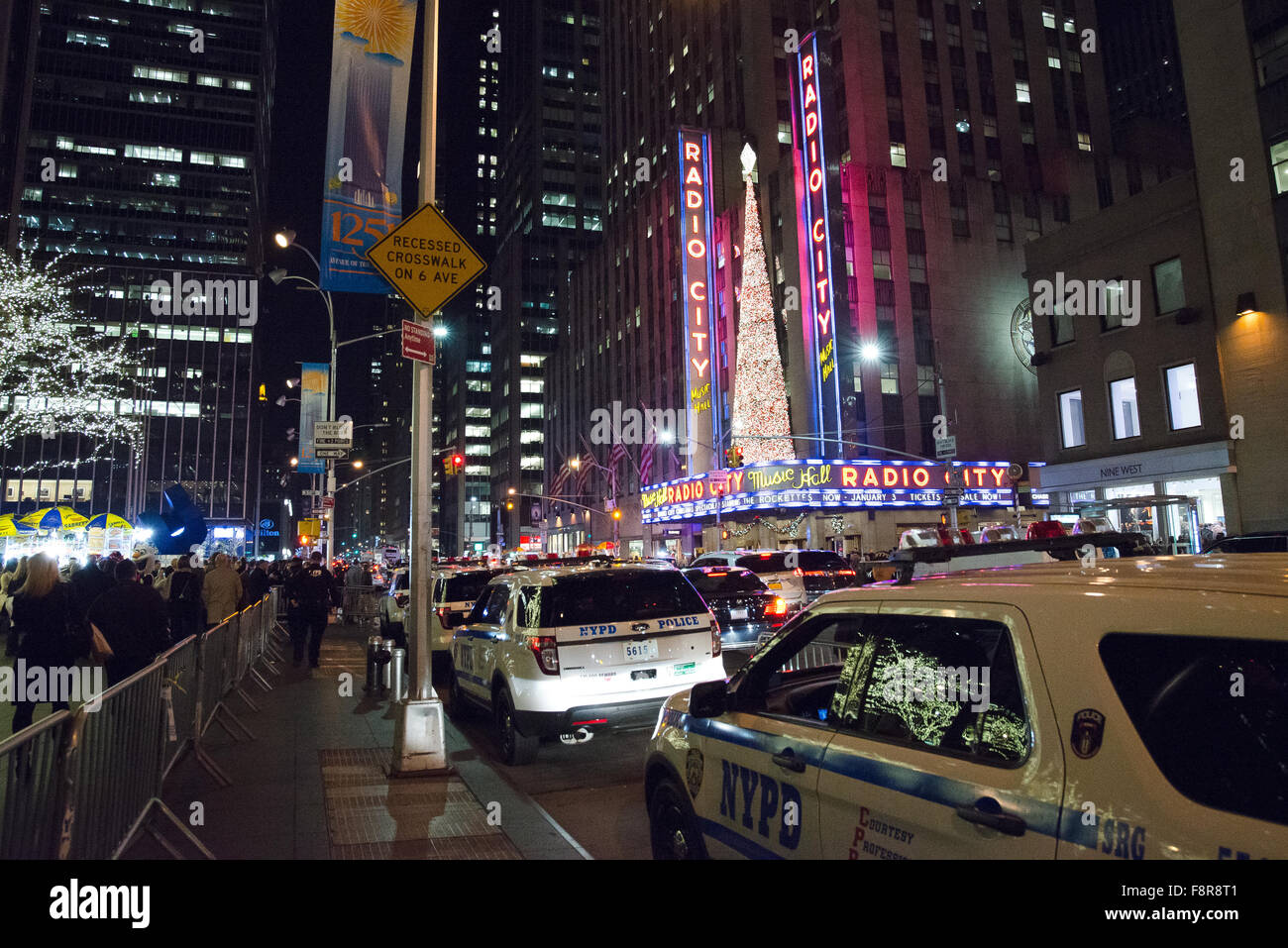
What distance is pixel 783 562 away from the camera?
17.5 meters

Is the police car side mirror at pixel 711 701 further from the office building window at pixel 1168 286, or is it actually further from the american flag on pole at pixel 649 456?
the american flag on pole at pixel 649 456

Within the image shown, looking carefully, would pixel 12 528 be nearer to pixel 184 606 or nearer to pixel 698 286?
pixel 184 606

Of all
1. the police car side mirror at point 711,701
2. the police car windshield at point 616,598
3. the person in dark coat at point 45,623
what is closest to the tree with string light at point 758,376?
the police car windshield at point 616,598

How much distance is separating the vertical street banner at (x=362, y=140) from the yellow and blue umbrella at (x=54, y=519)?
22.8 metres

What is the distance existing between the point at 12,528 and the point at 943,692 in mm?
32539

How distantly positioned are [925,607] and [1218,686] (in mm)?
935

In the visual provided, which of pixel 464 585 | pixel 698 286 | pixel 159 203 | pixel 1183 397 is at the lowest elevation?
pixel 464 585

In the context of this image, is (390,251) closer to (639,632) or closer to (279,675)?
(639,632)

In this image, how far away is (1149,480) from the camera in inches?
1057

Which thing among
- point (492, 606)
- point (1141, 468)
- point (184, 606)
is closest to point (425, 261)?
point (492, 606)

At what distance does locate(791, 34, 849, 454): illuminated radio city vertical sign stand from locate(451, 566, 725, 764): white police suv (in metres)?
33.1

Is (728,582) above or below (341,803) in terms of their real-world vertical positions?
above

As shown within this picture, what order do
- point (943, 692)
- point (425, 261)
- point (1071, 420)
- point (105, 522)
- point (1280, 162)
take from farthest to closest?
point (105, 522)
point (1071, 420)
point (1280, 162)
point (425, 261)
point (943, 692)

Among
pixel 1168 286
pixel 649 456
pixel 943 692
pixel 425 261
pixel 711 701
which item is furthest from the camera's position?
pixel 649 456
